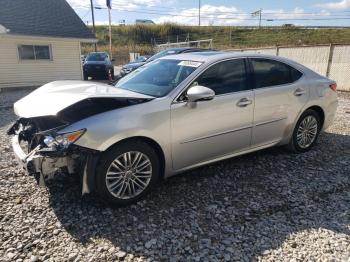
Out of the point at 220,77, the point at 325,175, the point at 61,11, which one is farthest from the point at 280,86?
the point at 61,11

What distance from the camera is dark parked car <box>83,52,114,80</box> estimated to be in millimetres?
16891

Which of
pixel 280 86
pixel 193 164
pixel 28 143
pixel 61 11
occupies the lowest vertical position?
pixel 193 164

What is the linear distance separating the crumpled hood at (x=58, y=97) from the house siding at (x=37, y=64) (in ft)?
40.5

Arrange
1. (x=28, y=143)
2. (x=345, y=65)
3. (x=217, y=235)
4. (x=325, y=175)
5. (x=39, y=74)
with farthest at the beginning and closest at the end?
(x=39, y=74)
(x=345, y=65)
(x=325, y=175)
(x=28, y=143)
(x=217, y=235)

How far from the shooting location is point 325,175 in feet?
14.1

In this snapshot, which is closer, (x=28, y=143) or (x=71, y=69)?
(x=28, y=143)

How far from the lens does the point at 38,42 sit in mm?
15211

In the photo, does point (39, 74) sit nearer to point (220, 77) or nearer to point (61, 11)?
point (61, 11)

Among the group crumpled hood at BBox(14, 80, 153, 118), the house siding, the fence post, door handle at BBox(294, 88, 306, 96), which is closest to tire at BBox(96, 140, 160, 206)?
crumpled hood at BBox(14, 80, 153, 118)

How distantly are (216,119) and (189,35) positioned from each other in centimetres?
4155

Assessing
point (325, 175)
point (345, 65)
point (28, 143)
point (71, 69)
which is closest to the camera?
point (28, 143)

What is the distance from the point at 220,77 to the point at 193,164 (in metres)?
1.16

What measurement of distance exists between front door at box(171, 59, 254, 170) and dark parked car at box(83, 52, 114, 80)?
13.6 metres

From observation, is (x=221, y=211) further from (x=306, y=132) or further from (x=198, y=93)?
(x=306, y=132)
